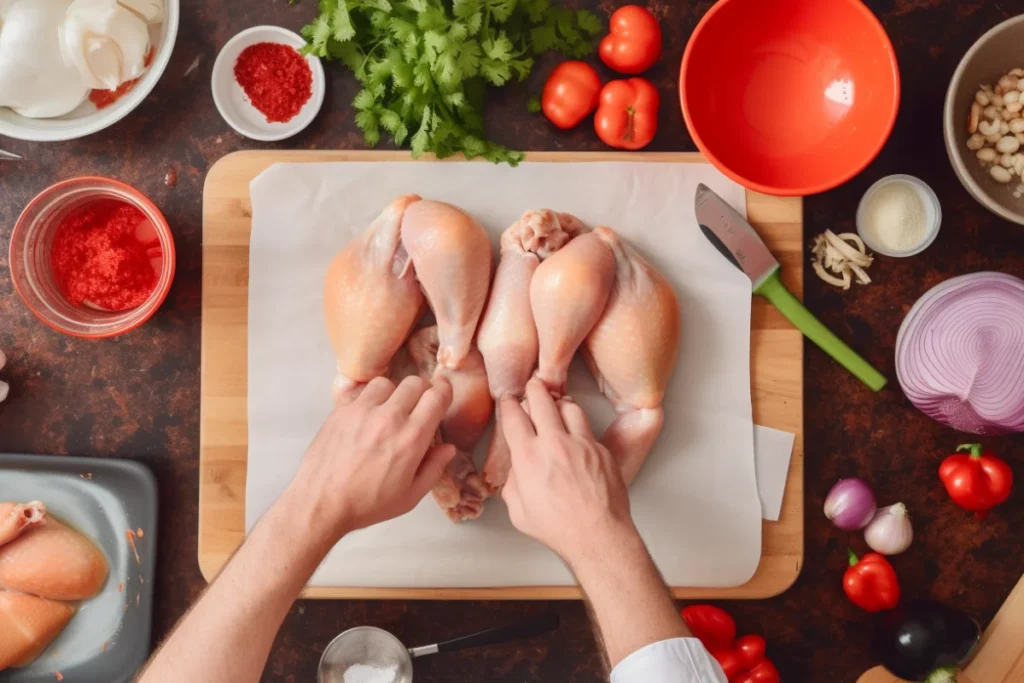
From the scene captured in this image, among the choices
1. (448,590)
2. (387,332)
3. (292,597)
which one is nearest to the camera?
(292,597)

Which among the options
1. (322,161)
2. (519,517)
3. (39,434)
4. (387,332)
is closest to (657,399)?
(519,517)

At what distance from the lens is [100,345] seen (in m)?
1.77

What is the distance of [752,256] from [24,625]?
180cm

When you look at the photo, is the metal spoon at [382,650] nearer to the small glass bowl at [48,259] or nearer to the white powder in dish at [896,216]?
the small glass bowl at [48,259]

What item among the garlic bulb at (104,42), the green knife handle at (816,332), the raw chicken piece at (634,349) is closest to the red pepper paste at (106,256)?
the garlic bulb at (104,42)

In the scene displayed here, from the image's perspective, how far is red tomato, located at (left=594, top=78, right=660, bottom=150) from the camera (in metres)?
1.68

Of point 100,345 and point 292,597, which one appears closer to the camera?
point 292,597

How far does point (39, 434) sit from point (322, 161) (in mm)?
918

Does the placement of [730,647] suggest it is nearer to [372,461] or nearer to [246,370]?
[372,461]

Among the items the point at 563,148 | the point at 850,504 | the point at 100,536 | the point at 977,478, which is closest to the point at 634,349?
the point at 563,148

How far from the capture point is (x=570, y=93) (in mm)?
1689

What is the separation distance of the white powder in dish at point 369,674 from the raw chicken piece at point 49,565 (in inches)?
24.0

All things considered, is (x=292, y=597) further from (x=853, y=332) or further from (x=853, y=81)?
(x=853, y=81)

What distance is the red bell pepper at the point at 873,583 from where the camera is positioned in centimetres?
171
